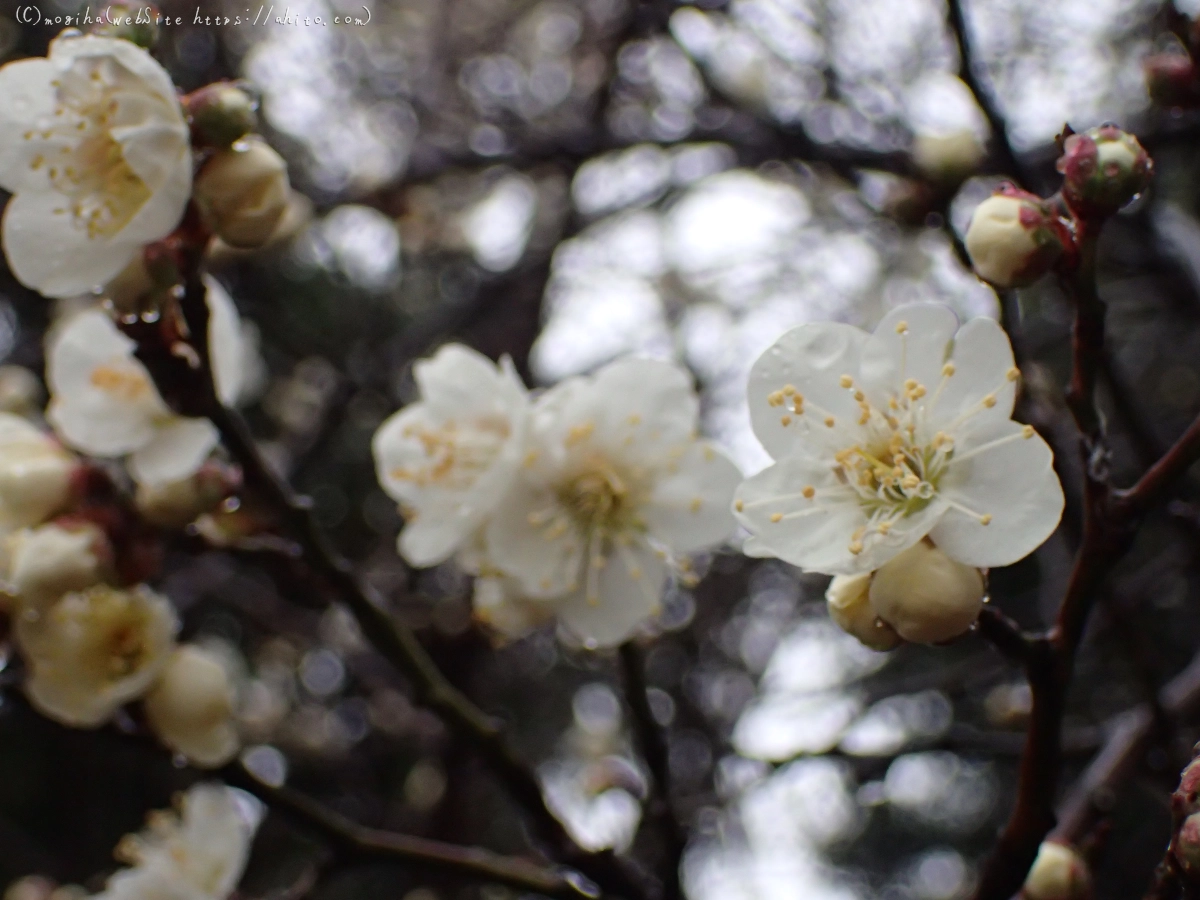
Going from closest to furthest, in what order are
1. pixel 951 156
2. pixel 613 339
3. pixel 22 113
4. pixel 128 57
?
pixel 128 57 < pixel 22 113 < pixel 951 156 < pixel 613 339

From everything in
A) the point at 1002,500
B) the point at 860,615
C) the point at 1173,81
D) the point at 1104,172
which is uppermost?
the point at 1104,172

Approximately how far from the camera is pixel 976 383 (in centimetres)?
101

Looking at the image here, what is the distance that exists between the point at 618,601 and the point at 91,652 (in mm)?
687

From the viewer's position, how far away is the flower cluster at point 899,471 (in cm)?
→ 90

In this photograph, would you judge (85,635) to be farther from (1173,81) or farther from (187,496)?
(1173,81)

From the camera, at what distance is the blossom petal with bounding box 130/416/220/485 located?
1.29m

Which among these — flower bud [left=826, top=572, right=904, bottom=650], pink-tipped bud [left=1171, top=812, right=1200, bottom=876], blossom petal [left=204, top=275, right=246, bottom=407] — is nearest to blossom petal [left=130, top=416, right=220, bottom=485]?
blossom petal [left=204, top=275, right=246, bottom=407]

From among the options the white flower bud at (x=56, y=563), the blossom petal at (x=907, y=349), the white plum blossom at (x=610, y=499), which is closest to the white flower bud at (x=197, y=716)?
Answer: the white flower bud at (x=56, y=563)

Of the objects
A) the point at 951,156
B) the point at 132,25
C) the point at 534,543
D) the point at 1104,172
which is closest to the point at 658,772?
the point at 534,543

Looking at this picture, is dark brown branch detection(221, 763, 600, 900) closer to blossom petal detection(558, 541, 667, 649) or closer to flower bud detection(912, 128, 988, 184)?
blossom petal detection(558, 541, 667, 649)

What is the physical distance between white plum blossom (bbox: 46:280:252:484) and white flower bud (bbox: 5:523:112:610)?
4.2 inches

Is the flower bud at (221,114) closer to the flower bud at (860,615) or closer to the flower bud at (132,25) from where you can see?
the flower bud at (132,25)

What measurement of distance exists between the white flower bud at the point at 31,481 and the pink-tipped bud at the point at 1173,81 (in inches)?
63.9

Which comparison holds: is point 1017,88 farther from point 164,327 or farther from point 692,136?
point 164,327
